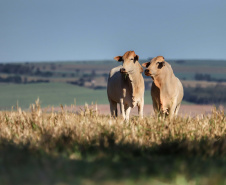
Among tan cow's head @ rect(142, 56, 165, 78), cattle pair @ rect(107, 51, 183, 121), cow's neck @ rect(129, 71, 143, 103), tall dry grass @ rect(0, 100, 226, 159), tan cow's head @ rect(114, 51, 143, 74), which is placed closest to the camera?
tall dry grass @ rect(0, 100, 226, 159)

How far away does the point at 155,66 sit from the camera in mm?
9703

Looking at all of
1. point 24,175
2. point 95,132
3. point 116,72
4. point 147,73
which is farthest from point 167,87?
point 24,175

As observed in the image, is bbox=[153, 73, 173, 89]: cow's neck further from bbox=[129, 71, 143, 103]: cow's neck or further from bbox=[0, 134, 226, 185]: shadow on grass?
bbox=[0, 134, 226, 185]: shadow on grass

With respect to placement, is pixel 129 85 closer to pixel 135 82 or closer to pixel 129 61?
pixel 135 82

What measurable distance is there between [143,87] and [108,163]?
6213 mm

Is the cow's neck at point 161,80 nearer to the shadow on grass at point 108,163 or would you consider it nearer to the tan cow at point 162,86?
the tan cow at point 162,86

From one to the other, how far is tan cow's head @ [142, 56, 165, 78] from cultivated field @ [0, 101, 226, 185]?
1232 mm

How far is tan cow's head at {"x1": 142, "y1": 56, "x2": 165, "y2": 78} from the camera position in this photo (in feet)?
31.7

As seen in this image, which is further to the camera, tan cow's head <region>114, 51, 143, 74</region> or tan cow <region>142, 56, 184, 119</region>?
tan cow's head <region>114, 51, 143, 74</region>

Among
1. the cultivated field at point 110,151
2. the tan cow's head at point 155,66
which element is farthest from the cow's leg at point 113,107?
the tan cow's head at point 155,66

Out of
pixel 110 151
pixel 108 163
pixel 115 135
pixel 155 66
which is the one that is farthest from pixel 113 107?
pixel 108 163

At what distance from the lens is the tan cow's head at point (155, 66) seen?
31.7 feet

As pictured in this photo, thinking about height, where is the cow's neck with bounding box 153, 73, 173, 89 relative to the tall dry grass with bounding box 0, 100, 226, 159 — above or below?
above

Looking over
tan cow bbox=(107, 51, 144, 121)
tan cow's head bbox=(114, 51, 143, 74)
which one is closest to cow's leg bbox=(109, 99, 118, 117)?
Answer: tan cow bbox=(107, 51, 144, 121)
